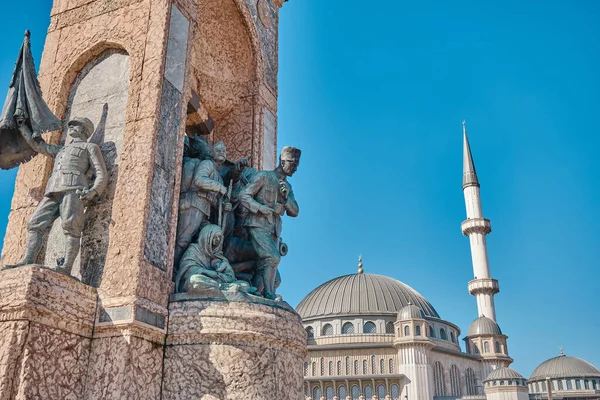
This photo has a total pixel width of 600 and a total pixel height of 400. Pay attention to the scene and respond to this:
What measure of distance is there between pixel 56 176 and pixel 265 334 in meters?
2.38

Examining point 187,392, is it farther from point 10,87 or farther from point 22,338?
point 10,87

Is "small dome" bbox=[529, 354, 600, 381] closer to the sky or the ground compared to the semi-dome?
closer to the ground

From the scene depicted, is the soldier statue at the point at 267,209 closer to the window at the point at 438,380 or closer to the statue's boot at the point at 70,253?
the statue's boot at the point at 70,253

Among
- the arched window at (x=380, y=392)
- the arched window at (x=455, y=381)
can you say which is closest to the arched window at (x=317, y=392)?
the arched window at (x=380, y=392)

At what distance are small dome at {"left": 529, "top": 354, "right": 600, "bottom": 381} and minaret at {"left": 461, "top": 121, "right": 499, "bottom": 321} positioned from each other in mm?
15959

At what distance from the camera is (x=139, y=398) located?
4.99 meters

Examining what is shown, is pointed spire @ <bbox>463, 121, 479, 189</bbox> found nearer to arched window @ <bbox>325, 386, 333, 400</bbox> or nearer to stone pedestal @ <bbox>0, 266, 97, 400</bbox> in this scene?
arched window @ <bbox>325, 386, 333, 400</bbox>

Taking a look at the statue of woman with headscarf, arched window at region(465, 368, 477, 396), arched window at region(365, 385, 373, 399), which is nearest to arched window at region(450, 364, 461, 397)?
arched window at region(465, 368, 477, 396)

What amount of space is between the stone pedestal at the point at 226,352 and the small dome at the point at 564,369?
257 ft

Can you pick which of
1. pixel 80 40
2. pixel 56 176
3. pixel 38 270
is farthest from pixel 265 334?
pixel 80 40

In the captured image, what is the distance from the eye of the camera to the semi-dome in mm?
Result: 69562

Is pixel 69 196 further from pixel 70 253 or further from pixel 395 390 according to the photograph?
pixel 395 390

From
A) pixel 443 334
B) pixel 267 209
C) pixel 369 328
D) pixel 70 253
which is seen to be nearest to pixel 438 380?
pixel 443 334

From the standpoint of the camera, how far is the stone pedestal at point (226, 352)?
5.20m
